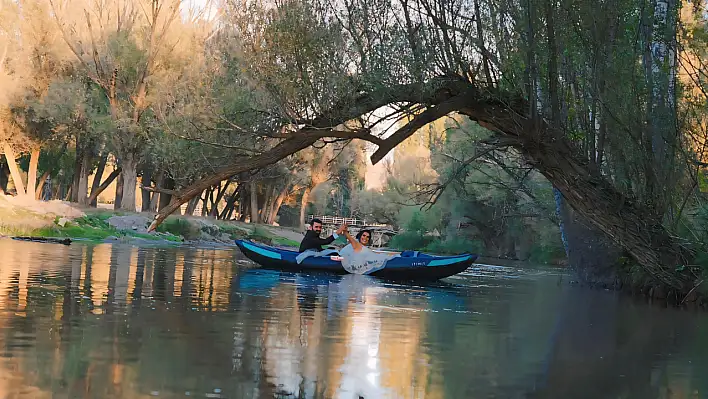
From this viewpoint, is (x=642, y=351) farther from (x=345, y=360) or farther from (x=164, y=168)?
(x=164, y=168)

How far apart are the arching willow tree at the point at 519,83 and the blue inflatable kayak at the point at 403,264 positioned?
4504 mm

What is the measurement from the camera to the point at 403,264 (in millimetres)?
17203

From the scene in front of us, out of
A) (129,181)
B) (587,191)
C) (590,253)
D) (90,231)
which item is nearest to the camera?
(587,191)

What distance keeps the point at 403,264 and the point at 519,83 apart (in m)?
6.28

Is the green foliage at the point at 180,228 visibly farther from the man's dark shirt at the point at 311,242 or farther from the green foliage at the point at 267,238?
the man's dark shirt at the point at 311,242

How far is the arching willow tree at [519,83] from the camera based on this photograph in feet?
39.0

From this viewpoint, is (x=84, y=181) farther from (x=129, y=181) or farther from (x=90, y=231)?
(x=90, y=231)

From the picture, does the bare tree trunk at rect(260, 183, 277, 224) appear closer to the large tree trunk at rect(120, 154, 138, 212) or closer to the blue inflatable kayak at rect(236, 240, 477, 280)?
the large tree trunk at rect(120, 154, 138, 212)

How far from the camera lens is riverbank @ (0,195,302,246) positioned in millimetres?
25002

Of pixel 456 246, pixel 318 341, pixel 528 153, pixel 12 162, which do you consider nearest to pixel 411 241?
pixel 456 246

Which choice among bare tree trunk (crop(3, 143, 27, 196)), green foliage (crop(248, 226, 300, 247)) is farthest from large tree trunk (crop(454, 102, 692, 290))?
bare tree trunk (crop(3, 143, 27, 196))

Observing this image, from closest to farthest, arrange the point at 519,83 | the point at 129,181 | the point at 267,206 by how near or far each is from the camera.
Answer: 1. the point at 519,83
2. the point at 129,181
3. the point at 267,206

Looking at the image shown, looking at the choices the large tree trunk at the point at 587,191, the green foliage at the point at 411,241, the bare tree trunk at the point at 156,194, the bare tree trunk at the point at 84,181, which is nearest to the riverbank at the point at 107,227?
the bare tree trunk at the point at 156,194

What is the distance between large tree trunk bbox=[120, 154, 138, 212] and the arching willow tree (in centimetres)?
2135
